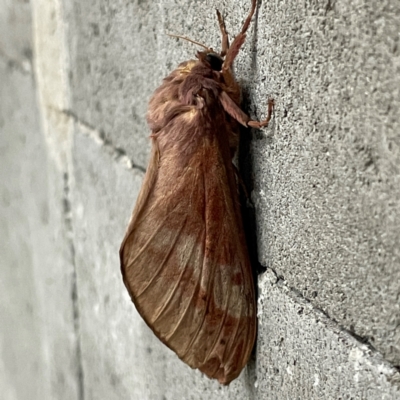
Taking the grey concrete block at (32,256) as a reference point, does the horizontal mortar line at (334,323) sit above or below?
above

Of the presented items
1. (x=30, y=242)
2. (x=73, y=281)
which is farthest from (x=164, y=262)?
(x=30, y=242)

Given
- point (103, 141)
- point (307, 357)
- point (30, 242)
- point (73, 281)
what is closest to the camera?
point (307, 357)

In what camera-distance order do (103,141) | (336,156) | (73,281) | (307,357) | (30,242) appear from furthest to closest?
1. (30,242)
2. (73,281)
3. (103,141)
4. (307,357)
5. (336,156)

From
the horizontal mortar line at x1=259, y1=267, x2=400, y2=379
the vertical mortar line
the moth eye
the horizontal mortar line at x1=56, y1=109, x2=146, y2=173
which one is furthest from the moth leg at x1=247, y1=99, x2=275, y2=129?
the vertical mortar line

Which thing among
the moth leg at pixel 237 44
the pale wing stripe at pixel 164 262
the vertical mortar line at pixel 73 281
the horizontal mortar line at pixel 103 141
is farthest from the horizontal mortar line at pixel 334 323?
the vertical mortar line at pixel 73 281

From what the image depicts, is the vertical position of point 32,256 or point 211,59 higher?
point 211,59

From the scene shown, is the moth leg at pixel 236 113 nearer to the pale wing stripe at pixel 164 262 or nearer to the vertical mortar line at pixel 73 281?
the pale wing stripe at pixel 164 262

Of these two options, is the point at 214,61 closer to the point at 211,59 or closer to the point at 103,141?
the point at 211,59

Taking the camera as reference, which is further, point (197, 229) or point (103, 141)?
point (103, 141)
